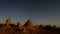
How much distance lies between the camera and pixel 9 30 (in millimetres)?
31188

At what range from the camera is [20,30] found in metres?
30.6

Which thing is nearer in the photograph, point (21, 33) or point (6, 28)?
point (21, 33)

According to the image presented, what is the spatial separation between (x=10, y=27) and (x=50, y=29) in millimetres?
8319

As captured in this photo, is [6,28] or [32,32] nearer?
[32,32]

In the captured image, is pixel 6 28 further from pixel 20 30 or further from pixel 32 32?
pixel 32 32

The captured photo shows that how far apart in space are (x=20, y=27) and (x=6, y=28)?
3.22 meters

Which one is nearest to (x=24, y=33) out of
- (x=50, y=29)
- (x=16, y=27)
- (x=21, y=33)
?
(x=21, y=33)

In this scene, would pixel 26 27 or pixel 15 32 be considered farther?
pixel 26 27

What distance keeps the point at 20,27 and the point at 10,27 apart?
7.97 ft

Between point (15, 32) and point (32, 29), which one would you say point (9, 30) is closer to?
point (15, 32)

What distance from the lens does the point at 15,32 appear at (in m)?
29.3

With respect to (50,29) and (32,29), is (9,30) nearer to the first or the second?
(32,29)

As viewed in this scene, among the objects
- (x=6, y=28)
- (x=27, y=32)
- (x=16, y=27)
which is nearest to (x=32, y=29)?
(x=27, y=32)

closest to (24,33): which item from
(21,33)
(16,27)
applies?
(21,33)
